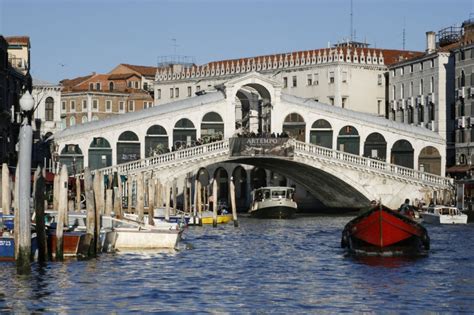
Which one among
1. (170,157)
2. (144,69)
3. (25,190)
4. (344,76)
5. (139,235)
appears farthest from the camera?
(144,69)

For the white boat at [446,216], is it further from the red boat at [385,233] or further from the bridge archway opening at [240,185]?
the bridge archway opening at [240,185]

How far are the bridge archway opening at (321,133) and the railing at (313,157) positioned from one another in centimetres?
325

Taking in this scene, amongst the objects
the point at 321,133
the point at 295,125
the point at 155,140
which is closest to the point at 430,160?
the point at 321,133

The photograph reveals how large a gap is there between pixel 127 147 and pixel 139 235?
1091 inches

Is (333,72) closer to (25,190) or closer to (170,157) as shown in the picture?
(170,157)

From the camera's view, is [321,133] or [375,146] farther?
[375,146]

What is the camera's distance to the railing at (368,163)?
62.3m

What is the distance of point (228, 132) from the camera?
214 feet

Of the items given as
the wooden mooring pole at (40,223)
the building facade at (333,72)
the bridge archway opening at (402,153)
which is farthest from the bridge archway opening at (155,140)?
the wooden mooring pole at (40,223)

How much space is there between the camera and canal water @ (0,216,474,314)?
25.4m

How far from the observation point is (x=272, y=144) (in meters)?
62.1

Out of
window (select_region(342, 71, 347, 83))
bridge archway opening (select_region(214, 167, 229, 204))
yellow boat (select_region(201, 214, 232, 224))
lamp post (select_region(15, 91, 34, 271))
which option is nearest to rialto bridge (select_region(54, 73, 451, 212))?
yellow boat (select_region(201, 214, 232, 224))

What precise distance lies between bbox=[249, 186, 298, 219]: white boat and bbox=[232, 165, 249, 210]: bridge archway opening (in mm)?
15671

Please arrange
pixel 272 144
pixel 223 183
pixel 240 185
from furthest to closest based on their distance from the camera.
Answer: pixel 223 183 < pixel 240 185 < pixel 272 144
